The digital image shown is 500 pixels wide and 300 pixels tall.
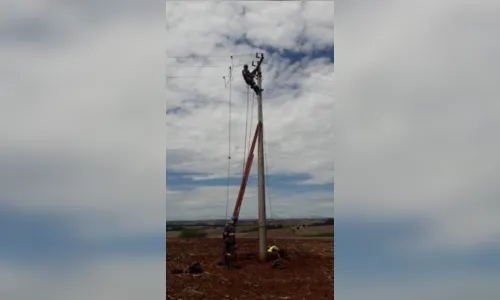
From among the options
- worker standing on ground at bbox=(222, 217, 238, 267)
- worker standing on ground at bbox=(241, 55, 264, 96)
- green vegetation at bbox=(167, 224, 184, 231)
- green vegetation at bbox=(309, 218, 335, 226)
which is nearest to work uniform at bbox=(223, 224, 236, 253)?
worker standing on ground at bbox=(222, 217, 238, 267)

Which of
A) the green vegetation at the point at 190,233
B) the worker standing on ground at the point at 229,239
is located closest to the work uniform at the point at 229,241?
the worker standing on ground at the point at 229,239

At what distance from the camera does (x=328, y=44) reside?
193 inches

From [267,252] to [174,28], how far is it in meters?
2.24

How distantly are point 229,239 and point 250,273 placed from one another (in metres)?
0.36

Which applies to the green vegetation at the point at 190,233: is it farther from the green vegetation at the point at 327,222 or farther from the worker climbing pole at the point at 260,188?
the green vegetation at the point at 327,222

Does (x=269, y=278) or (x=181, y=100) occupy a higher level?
(x=181, y=100)

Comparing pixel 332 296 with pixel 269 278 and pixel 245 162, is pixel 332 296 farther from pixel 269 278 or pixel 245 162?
pixel 245 162

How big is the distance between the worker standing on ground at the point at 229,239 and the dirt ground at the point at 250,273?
58 mm

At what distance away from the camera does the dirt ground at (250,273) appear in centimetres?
473

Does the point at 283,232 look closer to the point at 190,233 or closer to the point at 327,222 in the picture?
the point at 327,222

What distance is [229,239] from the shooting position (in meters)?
4.87

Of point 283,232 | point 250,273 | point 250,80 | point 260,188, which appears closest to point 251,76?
point 250,80

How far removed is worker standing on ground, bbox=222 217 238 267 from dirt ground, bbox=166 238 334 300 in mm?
58

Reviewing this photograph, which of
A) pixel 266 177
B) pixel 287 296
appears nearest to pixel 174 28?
pixel 266 177
